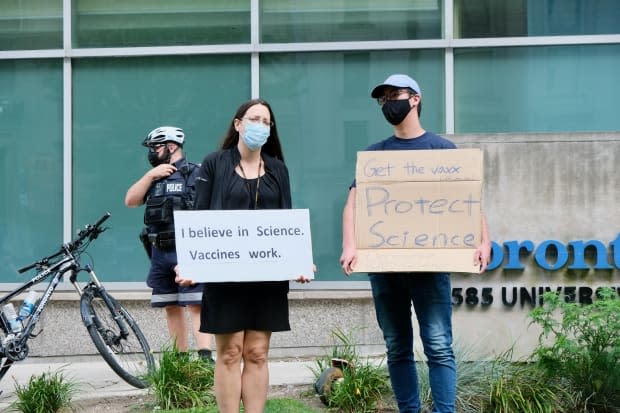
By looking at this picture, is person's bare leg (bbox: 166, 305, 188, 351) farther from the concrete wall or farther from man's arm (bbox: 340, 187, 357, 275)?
man's arm (bbox: 340, 187, 357, 275)

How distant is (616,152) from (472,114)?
266 cm

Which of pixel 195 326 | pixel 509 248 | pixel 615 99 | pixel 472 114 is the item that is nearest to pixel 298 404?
pixel 195 326

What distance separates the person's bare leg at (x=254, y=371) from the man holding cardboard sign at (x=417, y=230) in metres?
0.58

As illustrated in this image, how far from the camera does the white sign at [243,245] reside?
5.05 meters

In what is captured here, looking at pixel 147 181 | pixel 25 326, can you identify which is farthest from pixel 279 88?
pixel 25 326

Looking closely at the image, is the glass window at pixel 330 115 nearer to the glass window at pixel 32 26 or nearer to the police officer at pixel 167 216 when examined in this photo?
the glass window at pixel 32 26

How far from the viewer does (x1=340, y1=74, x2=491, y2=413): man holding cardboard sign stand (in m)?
5.20

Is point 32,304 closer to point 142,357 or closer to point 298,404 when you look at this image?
point 142,357

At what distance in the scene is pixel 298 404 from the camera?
6.36m

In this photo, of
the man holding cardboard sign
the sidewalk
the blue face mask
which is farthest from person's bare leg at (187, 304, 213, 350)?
the blue face mask

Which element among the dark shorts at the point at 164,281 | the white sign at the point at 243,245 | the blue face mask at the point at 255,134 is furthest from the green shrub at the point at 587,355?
the dark shorts at the point at 164,281

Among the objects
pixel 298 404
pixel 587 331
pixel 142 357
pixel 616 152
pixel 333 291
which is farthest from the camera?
pixel 333 291

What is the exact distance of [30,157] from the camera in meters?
9.64

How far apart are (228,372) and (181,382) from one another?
4.68 ft
